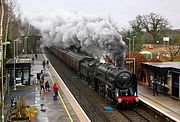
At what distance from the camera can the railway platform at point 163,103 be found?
A: 57.1 ft

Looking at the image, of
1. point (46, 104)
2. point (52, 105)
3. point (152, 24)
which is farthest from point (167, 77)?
point (152, 24)

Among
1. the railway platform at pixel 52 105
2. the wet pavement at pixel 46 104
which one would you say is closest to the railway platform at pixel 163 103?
the railway platform at pixel 52 105

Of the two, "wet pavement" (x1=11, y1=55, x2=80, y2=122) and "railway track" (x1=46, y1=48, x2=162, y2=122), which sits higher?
"wet pavement" (x1=11, y1=55, x2=80, y2=122)

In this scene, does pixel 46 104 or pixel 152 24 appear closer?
pixel 46 104

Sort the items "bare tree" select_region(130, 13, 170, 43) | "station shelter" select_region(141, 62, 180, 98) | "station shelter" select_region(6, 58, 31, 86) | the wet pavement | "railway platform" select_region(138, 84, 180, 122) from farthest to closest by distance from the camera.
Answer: "bare tree" select_region(130, 13, 170, 43) < "station shelter" select_region(6, 58, 31, 86) < "station shelter" select_region(141, 62, 180, 98) < "railway platform" select_region(138, 84, 180, 122) < the wet pavement

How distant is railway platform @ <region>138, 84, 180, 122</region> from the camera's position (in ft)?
57.1

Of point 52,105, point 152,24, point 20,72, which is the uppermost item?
point 152,24

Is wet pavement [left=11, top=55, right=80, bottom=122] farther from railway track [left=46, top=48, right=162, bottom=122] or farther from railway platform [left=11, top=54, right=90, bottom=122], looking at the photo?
railway track [left=46, top=48, right=162, bottom=122]

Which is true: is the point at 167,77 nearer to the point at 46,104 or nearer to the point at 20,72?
the point at 46,104

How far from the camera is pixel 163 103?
20000 millimetres

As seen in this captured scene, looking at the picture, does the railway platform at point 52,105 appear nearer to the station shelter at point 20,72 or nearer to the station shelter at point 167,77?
the station shelter at point 20,72

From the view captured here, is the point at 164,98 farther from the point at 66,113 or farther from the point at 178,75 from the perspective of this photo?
the point at 66,113

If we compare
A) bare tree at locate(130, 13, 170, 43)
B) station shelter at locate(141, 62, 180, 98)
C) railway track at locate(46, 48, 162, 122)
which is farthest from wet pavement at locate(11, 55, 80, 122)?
bare tree at locate(130, 13, 170, 43)

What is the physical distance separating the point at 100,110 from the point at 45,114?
11.9 ft
